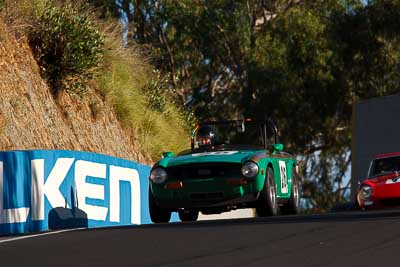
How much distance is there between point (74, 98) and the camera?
2627cm

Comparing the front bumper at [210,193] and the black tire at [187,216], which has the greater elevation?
the front bumper at [210,193]

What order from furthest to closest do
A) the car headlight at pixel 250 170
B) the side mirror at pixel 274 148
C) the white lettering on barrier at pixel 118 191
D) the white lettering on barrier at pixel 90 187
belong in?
the white lettering on barrier at pixel 118 191 < the white lettering on barrier at pixel 90 187 < the side mirror at pixel 274 148 < the car headlight at pixel 250 170

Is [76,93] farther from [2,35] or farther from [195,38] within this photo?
[195,38]

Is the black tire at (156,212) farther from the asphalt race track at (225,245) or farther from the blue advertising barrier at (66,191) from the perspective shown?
the asphalt race track at (225,245)

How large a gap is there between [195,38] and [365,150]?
19530mm

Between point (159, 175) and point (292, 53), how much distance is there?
101 feet

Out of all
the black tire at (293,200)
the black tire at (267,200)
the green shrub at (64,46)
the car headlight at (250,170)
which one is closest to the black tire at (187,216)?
the black tire at (293,200)

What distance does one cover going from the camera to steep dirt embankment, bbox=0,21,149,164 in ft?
73.4

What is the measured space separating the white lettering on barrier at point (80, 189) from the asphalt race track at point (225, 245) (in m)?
2.62

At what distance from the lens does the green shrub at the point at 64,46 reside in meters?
25.5

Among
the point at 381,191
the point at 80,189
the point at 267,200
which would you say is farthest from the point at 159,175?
the point at 381,191

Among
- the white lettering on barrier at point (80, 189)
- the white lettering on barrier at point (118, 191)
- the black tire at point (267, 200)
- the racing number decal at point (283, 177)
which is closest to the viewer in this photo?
the white lettering on barrier at point (80, 189)

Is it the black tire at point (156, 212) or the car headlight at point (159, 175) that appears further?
the black tire at point (156, 212)

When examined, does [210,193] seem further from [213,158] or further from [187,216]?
[187,216]
